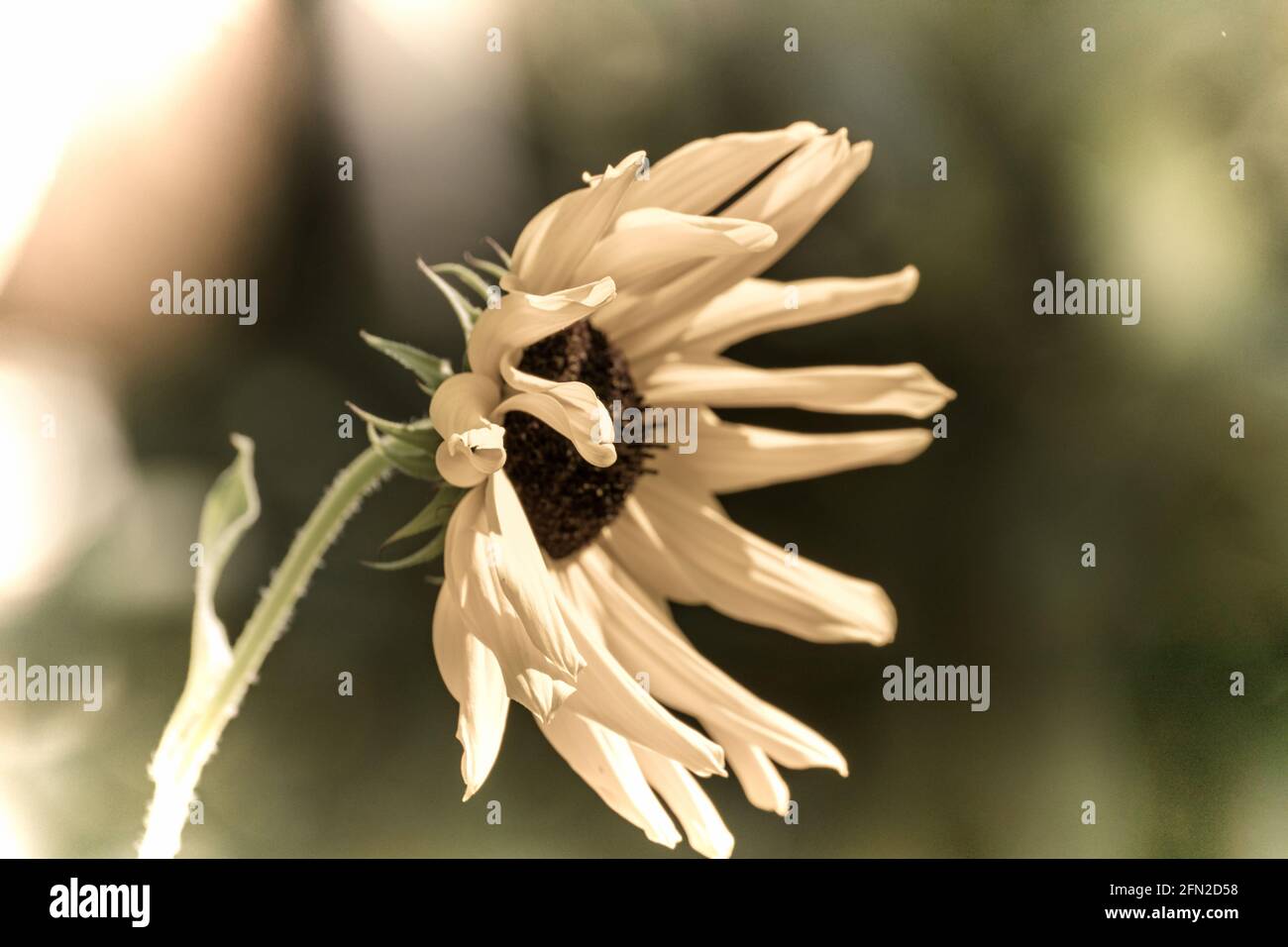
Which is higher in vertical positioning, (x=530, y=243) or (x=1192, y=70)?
(x=1192, y=70)

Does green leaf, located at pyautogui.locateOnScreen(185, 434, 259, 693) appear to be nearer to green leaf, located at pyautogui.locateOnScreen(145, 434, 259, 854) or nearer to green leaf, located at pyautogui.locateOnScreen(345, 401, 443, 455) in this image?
green leaf, located at pyautogui.locateOnScreen(145, 434, 259, 854)

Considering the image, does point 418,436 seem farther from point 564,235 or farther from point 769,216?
point 769,216

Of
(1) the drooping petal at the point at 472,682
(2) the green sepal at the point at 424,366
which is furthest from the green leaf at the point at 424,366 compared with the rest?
(1) the drooping petal at the point at 472,682

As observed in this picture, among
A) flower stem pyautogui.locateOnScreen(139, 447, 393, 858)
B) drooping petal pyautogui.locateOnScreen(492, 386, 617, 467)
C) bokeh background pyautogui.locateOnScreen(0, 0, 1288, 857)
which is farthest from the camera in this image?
bokeh background pyautogui.locateOnScreen(0, 0, 1288, 857)

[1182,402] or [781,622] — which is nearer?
[781,622]

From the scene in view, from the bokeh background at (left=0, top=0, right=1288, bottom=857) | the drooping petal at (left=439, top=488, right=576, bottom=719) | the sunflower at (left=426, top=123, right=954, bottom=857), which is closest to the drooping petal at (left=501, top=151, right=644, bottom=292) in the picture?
the sunflower at (left=426, top=123, right=954, bottom=857)

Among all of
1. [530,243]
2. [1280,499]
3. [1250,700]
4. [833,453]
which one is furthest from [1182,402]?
[530,243]

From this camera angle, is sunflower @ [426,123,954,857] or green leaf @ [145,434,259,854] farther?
green leaf @ [145,434,259,854]

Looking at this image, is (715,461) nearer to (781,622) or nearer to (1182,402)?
(781,622)
